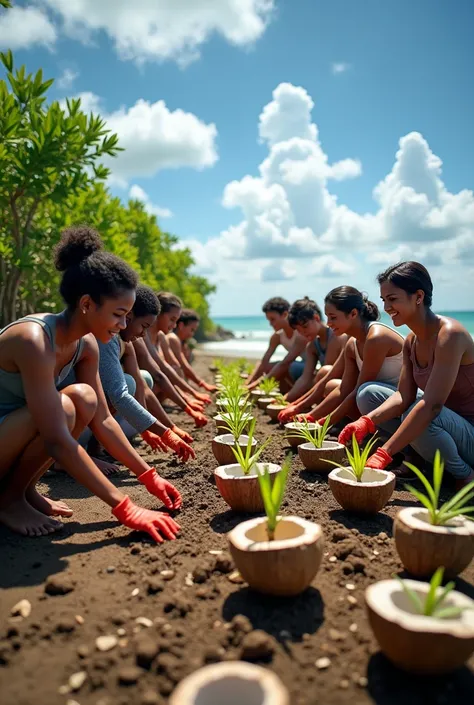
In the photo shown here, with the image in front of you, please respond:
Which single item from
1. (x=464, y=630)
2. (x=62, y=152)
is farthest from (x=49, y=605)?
(x=62, y=152)

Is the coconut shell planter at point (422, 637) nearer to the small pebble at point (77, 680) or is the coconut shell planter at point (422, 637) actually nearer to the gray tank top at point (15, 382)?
the small pebble at point (77, 680)

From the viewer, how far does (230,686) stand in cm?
143

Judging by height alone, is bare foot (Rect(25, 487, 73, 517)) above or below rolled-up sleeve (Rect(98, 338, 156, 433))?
below

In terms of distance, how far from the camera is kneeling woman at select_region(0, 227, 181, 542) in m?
2.49

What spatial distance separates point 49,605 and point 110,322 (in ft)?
4.15

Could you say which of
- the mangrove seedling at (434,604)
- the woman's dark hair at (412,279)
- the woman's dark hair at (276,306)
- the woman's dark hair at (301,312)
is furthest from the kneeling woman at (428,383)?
the woman's dark hair at (276,306)

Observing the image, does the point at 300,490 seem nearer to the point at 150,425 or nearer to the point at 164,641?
the point at 150,425

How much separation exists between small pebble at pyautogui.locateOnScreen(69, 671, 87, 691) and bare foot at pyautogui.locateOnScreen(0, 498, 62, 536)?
4.07ft

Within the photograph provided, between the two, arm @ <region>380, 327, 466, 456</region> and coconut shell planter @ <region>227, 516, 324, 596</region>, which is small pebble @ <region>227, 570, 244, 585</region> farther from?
arm @ <region>380, 327, 466, 456</region>

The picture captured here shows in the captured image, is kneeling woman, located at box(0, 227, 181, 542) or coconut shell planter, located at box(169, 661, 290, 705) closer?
coconut shell planter, located at box(169, 661, 290, 705)

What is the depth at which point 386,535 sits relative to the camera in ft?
8.57

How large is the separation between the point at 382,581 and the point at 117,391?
249 centimetres

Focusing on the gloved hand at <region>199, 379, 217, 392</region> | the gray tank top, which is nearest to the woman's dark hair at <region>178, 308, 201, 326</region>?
the gloved hand at <region>199, 379, 217, 392</region>

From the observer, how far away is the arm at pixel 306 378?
667 centimetres
